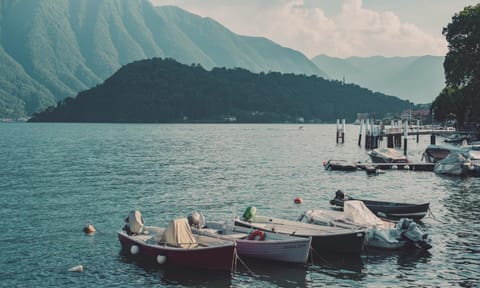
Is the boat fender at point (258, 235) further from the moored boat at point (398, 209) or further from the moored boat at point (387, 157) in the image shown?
the moored boat at point (387, 157)

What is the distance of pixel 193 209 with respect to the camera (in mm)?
46625

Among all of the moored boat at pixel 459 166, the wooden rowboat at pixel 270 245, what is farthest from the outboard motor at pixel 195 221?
the moored boat at pixel 459 166

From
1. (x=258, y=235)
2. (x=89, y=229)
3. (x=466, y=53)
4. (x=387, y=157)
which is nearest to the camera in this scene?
(x=258, y=235)

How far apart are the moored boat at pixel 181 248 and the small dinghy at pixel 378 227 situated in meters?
7.96

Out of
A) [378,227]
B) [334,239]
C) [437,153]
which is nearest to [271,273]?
[334,239]

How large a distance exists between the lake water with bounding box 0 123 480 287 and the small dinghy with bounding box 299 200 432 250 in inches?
32.0

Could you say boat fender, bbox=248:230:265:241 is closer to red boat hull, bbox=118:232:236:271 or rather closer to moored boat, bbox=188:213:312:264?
moored boat, bbox=188:213:312:264

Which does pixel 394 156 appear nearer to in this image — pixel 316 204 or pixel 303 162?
pixel 303 162

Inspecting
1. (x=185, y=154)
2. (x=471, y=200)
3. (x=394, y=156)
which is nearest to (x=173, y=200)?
(x=471, y=200)

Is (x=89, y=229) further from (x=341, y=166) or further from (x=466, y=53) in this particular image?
(x=466, y=53)

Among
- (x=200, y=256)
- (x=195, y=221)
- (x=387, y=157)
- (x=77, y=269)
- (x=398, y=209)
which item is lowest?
(x=77, y=269)

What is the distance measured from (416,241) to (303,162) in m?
58.1

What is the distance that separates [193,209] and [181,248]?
17455mm

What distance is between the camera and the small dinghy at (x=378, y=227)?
32.7 m
